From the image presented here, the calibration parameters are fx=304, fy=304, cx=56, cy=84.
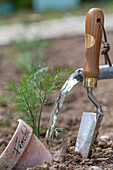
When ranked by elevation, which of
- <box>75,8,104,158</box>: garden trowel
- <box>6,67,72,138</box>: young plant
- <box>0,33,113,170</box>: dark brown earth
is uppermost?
<box>75,8,104,158</box>: garden trowel

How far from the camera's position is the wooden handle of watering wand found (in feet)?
5.73

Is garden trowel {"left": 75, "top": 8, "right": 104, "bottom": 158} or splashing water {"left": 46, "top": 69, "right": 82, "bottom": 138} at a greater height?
garden trowel {"left": 75, "top": 8, "right": 104, "bottom": 158}

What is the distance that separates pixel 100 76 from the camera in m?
1.88

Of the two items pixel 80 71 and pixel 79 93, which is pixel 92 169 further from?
pixel 79 93

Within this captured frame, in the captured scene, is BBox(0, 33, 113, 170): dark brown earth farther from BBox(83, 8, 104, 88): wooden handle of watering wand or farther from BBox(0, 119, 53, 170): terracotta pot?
BBox(83, 8, 104, 88): wooden handle of watering wand

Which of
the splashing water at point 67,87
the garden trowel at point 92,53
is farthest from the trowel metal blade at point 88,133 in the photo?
the splashing water at point 67,87

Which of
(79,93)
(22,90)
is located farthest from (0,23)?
(22,90)

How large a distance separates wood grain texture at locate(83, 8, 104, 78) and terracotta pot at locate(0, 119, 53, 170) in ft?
1.60

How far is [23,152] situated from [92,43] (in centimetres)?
74

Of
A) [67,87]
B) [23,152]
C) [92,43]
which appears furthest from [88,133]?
[92,43]

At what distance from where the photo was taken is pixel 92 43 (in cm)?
177

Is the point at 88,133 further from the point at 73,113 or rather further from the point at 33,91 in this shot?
the point at 73,113

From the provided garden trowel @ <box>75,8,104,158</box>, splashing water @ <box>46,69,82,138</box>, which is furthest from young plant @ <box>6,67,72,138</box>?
garden trowel @ <box>75,8,104,158</box>

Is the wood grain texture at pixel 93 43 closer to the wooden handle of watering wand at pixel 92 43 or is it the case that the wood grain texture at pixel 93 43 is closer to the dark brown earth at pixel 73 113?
the wooden handle of watering wand at pixel 92 43
